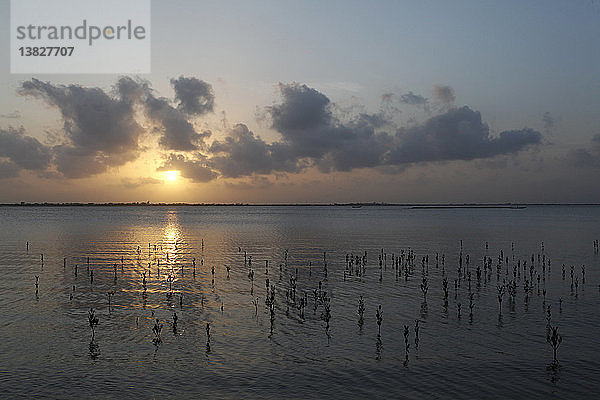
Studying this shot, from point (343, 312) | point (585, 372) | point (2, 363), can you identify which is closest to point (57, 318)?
point (2, 363)

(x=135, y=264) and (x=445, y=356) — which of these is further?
(x=135, y=264)

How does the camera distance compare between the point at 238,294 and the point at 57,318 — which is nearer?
the point at 57,318

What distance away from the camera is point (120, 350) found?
88.1 ft

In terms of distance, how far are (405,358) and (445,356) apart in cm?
227

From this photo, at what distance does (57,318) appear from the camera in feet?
111

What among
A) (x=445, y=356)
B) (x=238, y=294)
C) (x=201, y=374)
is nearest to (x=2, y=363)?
(x=201, y=374)

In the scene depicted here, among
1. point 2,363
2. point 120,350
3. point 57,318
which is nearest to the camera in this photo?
point 2,363

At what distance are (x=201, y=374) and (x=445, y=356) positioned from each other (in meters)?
13.0

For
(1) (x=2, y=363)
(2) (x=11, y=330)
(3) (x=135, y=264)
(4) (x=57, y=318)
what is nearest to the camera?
(1) (x=2, y=363)

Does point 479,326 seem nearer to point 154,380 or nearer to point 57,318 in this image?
point 154,380

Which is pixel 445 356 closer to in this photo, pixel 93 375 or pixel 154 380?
pixel 154 380

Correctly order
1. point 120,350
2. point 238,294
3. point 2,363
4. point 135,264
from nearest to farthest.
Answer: point 2,363, point 120,350, point 238,294, point 135,264

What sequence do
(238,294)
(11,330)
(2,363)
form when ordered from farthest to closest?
(238,294), (11,330), (2,363)

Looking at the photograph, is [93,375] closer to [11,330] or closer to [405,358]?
[11,330]
